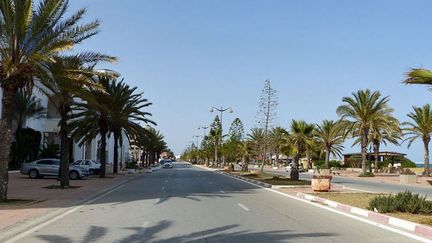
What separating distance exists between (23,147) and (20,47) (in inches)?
1407

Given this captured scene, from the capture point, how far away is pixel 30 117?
5647 centimetres

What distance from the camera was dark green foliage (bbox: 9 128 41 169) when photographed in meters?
52.7

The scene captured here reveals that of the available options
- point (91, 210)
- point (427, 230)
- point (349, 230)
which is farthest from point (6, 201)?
point (427, 230)

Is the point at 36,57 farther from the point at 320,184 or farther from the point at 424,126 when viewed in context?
the point at 424,126

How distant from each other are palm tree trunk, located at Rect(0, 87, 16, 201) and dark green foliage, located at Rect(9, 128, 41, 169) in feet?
114

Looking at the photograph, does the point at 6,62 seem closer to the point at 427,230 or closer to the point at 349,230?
the point at 349,230

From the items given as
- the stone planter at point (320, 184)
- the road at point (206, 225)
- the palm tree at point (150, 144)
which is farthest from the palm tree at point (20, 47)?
the palm tree at point (150, 144)

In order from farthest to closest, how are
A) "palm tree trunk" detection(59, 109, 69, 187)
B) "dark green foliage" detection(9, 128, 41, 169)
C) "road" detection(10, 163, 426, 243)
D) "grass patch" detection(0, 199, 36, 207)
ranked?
"dark green foliage" detection(9, 128, 41, 169), "palm tree trunk" detection(59, 109, 69, 187), "grass patch" detection(0, 199, 36, 207), "road" detection(10, 163, 426, 243)

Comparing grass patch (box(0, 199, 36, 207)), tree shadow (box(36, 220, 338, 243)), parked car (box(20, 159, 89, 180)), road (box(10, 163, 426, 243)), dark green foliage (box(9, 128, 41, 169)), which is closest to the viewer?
tree shadow (box(36, 220, 338, 243))

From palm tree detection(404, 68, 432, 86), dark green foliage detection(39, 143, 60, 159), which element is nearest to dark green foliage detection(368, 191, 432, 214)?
palm tree detection(404, 68, 432, 86)

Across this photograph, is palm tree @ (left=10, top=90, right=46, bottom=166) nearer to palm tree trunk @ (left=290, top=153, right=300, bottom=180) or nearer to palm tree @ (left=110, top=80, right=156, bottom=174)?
palm tree @ (left=110, top=80, right=156, bottom=174)

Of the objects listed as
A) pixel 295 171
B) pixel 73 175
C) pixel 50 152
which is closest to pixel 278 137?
pixel 50 152

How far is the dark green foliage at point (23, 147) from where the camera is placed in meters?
52.7

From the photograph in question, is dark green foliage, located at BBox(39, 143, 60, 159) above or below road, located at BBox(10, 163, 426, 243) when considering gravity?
above
